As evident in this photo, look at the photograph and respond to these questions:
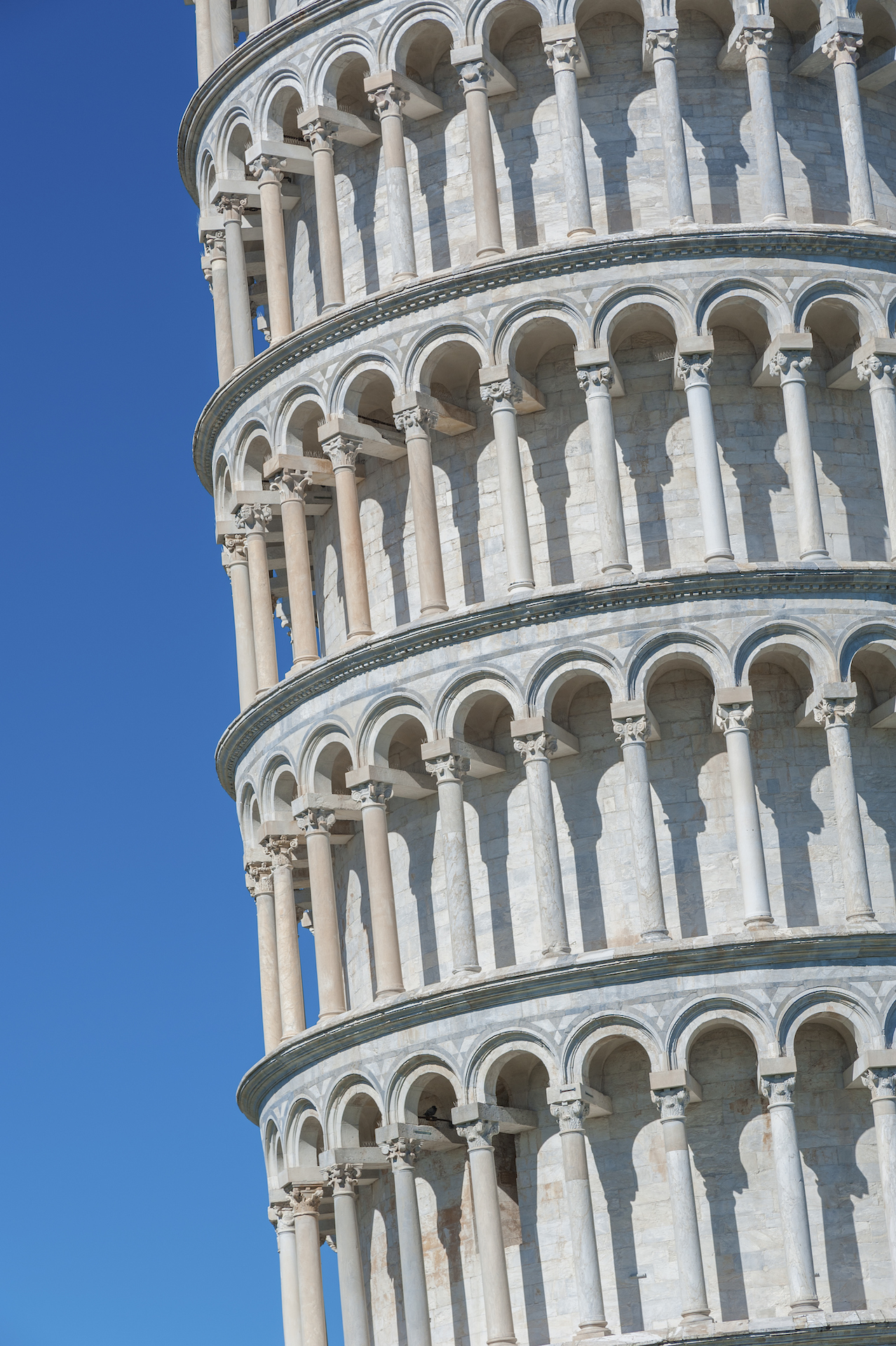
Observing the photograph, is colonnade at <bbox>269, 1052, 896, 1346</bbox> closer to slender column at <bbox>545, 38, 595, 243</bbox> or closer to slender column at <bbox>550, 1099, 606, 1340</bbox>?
slender column at <bbox>550, 1099, 606, 1340</bbox>

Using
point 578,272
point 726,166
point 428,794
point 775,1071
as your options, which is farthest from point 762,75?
point 775,1071

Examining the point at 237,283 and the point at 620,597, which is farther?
the point at 237,283

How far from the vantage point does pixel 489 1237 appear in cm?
2975

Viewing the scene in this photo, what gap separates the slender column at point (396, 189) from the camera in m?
33.7

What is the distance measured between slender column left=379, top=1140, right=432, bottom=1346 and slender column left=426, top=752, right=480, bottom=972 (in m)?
2.15

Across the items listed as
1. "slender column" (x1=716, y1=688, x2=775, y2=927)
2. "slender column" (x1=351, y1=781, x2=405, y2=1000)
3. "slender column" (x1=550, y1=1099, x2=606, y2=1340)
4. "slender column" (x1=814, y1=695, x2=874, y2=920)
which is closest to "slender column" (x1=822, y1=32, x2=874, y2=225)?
"slender column" (x1=814, y1=695, x2=874, y2=920)

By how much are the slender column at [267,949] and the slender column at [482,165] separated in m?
7.78

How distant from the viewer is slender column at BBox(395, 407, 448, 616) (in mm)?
32219

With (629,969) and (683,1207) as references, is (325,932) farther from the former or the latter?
(683,1207)

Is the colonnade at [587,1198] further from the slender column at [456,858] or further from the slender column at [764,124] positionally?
the slender column at [764,124]

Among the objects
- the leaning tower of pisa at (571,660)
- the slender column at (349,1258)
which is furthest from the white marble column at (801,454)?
the slender column at (349,1258)

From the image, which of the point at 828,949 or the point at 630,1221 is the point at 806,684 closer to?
the point at 828,949

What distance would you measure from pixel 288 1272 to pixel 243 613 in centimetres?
805

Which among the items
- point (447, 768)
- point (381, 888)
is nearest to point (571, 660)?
point (447, 768)
